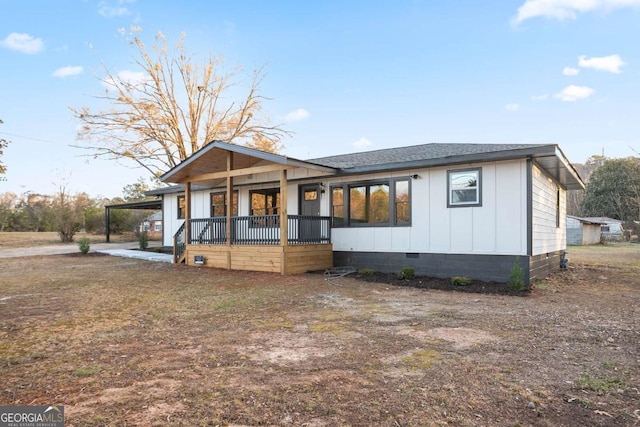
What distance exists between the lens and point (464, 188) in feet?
30.6

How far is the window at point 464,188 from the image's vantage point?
9.10 metres

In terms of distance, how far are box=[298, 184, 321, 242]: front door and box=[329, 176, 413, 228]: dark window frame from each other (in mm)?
555

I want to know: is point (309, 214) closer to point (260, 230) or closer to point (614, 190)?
point (260, 230)

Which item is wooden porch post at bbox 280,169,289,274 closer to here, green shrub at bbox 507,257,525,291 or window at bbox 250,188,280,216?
window at bbox 250,188,280,216

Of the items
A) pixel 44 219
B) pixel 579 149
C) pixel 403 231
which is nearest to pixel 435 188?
pixel 403 231

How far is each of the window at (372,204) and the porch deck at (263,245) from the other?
2.07 ft

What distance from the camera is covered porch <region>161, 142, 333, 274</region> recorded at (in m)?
10.6

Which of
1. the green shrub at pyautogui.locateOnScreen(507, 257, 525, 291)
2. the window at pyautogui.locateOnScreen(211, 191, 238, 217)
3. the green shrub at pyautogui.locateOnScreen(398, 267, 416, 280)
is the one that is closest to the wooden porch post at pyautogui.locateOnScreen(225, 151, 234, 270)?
the window at pyautogui.locateOnScreen(211, 191, 238, 217)

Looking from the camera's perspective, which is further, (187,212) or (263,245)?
(187,212)

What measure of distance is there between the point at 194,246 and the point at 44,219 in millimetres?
27347

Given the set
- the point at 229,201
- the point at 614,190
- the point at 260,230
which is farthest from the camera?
the point at 614,190

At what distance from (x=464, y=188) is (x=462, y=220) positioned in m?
0.78

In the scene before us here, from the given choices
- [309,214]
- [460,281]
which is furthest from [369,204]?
[460,281]

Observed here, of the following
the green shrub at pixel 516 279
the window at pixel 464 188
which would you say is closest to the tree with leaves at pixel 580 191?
the window at pixel 464 188
